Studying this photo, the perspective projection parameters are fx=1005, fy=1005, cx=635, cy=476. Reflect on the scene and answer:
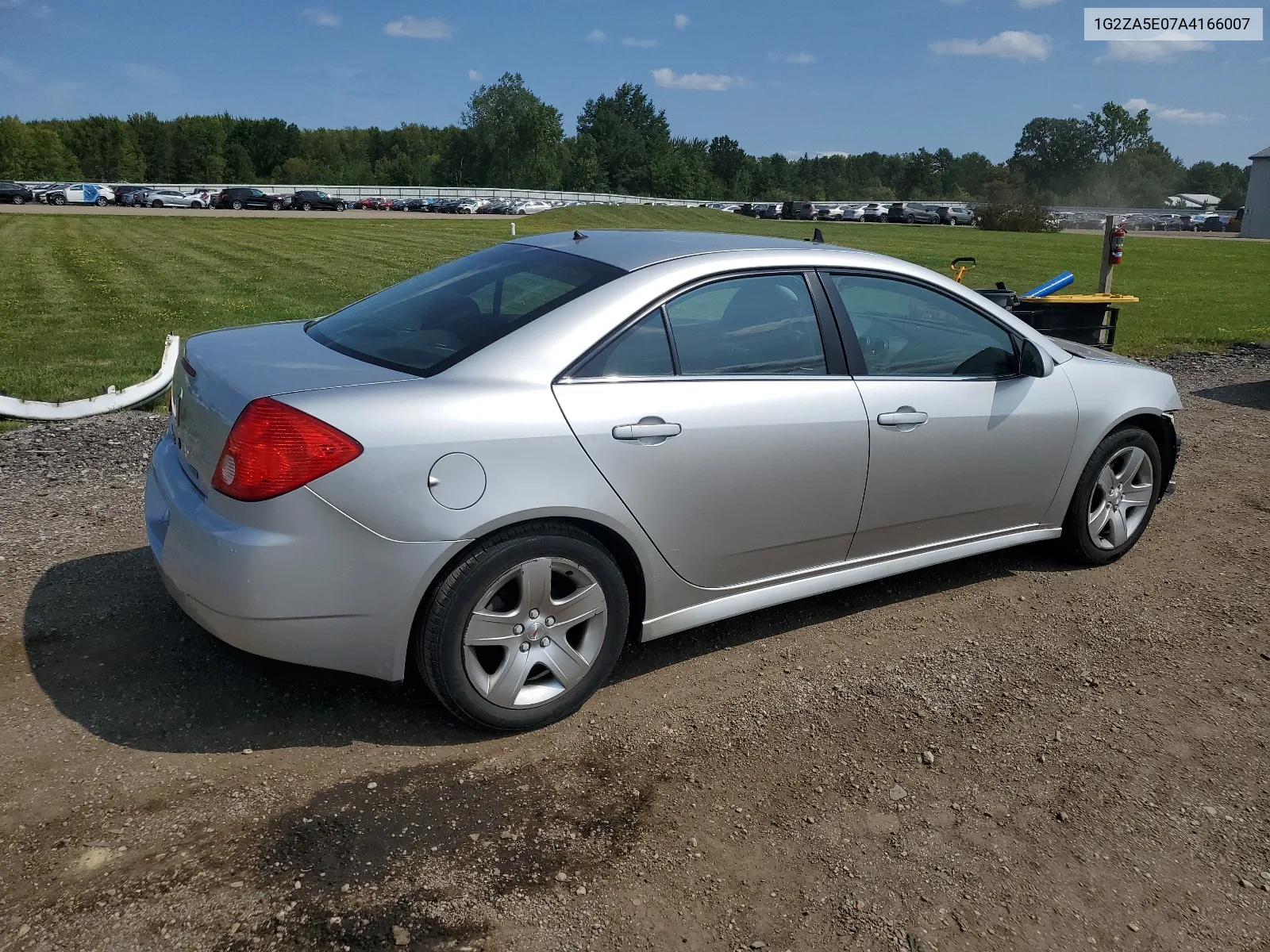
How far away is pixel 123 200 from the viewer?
204ft

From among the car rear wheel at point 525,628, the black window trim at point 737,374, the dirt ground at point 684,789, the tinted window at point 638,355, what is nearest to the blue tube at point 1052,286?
the dirt ground at point 684,789

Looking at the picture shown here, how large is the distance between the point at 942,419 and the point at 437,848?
→ 2614mm

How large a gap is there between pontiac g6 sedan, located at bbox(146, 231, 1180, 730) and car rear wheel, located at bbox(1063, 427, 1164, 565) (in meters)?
0.20

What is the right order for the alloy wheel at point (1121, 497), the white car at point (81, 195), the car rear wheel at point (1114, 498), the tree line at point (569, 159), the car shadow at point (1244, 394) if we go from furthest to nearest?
1. the tree line at point (569, 159)
2. the white car at point (81, 195)
3. the car shadow at point (1244, 394)
4. the alloy wheel at point (1121, 497)
5. the car rear wheel at point (1114, 498)

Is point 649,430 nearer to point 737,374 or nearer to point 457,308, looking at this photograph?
point 737,374

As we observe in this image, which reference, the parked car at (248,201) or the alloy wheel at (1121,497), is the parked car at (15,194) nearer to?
the parked car at (248,201)

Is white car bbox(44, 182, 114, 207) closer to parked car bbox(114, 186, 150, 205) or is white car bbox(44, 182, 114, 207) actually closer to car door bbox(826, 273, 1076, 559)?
parked car bbox(114, 186, 150, 205)

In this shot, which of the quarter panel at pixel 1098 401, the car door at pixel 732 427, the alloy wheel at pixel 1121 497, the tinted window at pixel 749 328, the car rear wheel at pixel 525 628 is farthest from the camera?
the alloy wheel at pixel 1121 497

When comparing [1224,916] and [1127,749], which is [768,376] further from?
[1224,916]

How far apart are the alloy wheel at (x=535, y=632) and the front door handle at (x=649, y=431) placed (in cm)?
47

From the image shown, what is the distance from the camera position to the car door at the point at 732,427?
3416mm

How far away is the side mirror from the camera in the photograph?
4496 millimetres

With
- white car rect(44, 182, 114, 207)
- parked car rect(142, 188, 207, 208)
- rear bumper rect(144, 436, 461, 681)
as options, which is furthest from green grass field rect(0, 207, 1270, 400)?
white car rect(44, 182, 114, 207)

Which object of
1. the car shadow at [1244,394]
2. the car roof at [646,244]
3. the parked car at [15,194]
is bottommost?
the car shadow at [1244,394]
